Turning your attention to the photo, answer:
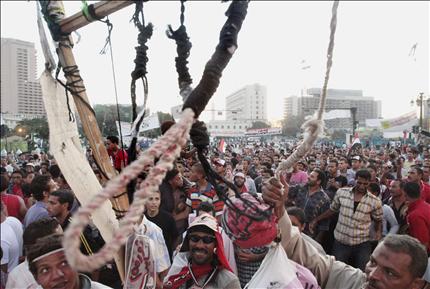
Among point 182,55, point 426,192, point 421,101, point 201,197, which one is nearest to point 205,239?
point 182,55

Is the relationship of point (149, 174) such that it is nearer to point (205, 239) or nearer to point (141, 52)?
point (141, 52)

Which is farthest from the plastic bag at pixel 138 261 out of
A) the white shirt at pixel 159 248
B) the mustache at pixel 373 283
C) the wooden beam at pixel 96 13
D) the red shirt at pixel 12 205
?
the red shirt at pixel 12 205

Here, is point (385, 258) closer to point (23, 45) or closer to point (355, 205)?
point (355, 205)

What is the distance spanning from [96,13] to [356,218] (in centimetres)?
451

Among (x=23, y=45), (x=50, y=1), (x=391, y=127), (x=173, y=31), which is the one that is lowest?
(x=391, y=127)

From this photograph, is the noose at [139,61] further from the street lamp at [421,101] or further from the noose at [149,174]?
the street lamp at [421,101]

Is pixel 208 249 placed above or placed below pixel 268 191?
below

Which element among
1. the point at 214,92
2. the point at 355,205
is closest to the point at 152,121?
the point at 355,205

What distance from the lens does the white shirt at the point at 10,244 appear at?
10.8 feet

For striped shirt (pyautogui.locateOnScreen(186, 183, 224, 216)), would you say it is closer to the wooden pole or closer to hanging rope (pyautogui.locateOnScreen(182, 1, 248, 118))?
the wooden pole

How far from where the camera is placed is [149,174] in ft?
2.52

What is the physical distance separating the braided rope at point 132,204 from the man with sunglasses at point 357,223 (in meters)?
4.46

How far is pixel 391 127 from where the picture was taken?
27812 mm

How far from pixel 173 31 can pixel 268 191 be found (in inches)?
31.6
